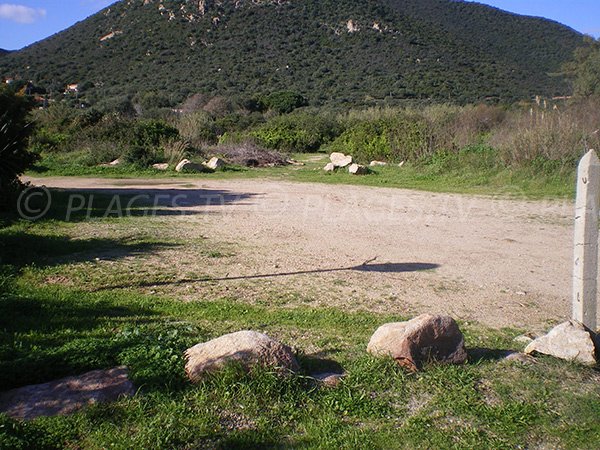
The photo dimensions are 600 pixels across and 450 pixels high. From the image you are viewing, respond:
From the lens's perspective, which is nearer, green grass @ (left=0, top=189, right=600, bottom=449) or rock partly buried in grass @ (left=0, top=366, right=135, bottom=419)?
green grass @ (left=0, top=189, right=600, bottom=449)

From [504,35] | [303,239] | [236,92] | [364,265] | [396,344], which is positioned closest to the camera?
[396,344]

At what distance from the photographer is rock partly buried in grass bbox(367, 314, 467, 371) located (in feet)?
13.8

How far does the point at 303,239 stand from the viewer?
935 cm

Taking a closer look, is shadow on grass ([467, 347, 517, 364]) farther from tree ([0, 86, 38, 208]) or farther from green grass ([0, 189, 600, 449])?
tree ([0, 86, 38, 208])

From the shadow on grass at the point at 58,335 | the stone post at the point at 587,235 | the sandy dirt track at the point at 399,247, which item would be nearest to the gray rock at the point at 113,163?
the sandy dirt track at the point at 399,247

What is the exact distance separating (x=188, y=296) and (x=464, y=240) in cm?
502

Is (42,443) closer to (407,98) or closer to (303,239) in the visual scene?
(303,239)

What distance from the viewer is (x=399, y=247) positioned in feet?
29.2

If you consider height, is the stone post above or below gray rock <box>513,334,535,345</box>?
above

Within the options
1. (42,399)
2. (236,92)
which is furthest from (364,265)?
(236,92)

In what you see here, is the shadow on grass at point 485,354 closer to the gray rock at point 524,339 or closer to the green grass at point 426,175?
the gray rock at point 524,339

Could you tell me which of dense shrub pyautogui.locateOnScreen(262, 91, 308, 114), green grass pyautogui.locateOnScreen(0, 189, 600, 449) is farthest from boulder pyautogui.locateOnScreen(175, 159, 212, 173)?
dense shrub pyautogui.locateOnScreen(262, 91, 308, 114)

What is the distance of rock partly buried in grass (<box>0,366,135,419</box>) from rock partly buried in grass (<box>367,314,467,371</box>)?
5.86ft

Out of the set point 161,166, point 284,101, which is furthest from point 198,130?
point 284,101
